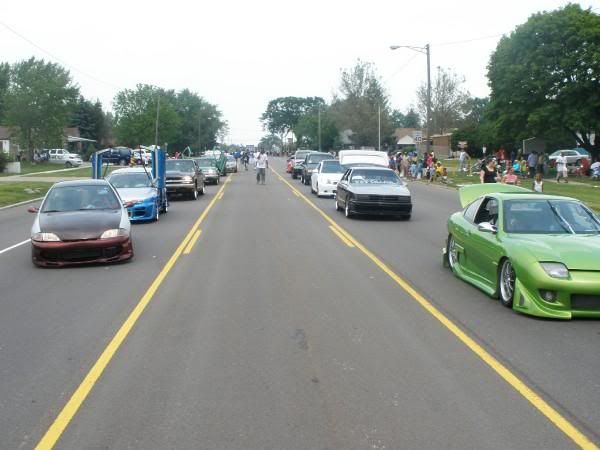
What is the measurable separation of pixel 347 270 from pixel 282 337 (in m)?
4.30

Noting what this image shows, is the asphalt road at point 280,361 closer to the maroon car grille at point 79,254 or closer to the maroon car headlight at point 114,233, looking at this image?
the maroon car grille at point 79,254

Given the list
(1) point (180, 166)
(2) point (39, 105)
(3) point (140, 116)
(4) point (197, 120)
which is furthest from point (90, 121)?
(1) point (180, 166)

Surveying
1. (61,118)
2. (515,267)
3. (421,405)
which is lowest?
(421,405)

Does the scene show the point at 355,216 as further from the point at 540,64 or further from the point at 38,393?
the point at 540,64

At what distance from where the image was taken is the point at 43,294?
9680 millimetres

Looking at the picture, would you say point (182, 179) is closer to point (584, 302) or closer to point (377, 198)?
point (377, 198)

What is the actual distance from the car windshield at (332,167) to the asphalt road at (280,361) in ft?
57.1

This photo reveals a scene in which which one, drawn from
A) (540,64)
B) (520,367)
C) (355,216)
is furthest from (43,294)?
(540,64)

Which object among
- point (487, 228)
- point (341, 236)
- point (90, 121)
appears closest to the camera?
point (487, 228)

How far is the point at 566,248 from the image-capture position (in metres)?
8.23

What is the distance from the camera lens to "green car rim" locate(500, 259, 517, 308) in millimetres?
8476

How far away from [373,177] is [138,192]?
670cm

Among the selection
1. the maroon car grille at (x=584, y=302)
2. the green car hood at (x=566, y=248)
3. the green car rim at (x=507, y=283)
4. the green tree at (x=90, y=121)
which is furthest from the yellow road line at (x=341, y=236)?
the green tree at (x=90, y=121)

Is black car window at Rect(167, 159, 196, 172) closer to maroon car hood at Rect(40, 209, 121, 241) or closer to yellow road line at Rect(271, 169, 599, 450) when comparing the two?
maroon car hood at Rect(40, 209, 121, 241)
